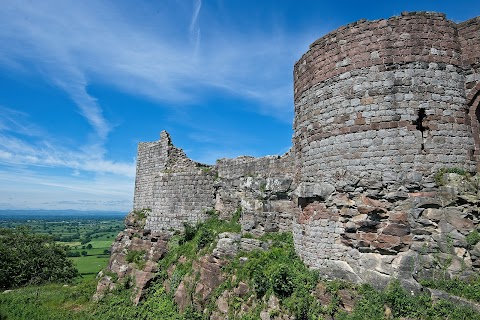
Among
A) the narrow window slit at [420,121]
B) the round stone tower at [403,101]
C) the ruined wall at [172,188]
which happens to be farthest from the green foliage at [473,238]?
the ruined wall at [172,188]

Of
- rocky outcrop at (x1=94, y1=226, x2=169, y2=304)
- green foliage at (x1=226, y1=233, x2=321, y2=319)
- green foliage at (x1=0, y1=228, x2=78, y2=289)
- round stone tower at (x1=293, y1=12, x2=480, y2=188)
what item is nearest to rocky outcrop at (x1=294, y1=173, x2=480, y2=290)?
round stone tower at (x1=293, y1=12, x2=480, y2=188)

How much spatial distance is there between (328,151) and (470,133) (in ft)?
11.8

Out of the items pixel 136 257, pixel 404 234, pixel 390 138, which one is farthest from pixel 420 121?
pixel 136 257

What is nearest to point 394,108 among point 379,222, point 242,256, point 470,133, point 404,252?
point 470,133

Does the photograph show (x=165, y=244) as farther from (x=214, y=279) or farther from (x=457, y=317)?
(x=457, y=317)

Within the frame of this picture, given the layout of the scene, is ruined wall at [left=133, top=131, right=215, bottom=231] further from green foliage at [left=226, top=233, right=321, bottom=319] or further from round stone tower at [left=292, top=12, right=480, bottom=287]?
round stone tower at [left=292, top=12, right=480, bottom=287]

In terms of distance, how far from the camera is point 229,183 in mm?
15469

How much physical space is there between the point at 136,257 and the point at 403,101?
15199 millimetres

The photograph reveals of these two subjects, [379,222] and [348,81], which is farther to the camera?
[348,81]

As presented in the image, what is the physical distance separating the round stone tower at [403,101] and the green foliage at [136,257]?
11.8 metres

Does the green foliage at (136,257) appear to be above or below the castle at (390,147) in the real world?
below

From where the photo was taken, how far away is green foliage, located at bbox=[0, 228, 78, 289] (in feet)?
98.3

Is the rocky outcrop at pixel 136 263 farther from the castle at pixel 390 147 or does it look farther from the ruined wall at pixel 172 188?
the castle at pixel 390 147

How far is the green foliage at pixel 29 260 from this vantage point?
30.0 meters
